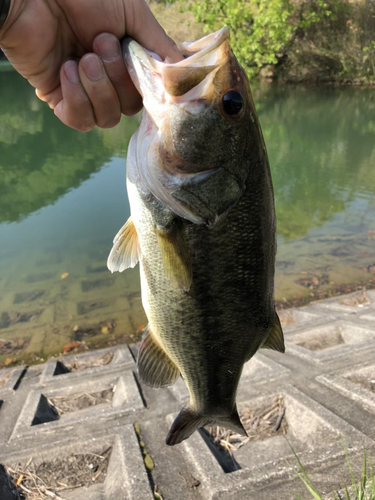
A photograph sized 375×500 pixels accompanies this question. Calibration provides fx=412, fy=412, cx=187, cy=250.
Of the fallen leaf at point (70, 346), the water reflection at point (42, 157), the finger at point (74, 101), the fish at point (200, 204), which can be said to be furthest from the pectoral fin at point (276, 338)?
the water reflection at point (42, 157)

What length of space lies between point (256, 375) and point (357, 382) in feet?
2.83

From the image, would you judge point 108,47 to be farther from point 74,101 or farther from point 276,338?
point 276,338

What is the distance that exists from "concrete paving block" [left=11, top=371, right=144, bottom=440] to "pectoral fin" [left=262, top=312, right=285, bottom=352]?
1823 millimetres

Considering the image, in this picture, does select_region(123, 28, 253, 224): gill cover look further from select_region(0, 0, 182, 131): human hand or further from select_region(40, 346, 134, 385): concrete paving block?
select_region(40, 346, 134, 385): concrete paving block

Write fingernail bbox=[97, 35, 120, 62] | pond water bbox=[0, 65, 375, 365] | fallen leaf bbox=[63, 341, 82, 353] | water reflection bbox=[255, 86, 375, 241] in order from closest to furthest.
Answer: fingernail bbox=[97, 35, 120, 62]
fallen leaf bbox=[63, 341, 82, 353]
pond water bbox=[0, 65, 375, 365]
water reflection bbox=[255, 86, 375, 241]

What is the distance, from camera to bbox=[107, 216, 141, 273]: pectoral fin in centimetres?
178

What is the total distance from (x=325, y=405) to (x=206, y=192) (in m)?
2.49

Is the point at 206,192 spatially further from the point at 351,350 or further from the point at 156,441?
the point at 351,350

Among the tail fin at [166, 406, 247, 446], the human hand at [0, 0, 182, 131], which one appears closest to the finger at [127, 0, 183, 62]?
the human hand at [0, 0, 182, 131]

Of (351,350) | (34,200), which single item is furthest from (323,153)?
(351,350)

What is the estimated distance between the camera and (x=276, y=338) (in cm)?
195

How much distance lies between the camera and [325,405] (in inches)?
128

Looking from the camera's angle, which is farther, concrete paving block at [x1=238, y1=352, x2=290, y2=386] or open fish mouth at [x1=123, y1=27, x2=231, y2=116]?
concrete paving block at [x1=238, y1=352, x2=290, y2=386]

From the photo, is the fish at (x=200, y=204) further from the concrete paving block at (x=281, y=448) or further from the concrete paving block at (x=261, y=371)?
the concrete paving block at (x=261, y=371)
